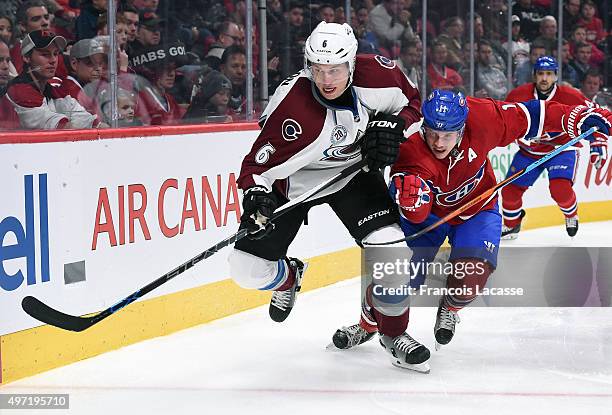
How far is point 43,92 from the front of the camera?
Result: 4316 millimetres

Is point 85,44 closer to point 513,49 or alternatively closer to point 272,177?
point 272,177

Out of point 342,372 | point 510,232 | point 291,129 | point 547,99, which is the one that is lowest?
point 510,232

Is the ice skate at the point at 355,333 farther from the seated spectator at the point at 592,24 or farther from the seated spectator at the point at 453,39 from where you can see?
the seated spectator at the point at 592,24

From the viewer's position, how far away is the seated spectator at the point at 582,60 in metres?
9.07

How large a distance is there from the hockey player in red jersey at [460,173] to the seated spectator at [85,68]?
4.46 feet

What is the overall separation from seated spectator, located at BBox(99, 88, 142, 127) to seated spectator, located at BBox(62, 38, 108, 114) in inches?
2.3

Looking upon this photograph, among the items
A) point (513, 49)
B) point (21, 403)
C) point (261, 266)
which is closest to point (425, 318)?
point (261, 266)

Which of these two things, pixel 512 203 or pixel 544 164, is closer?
pixel 544 164

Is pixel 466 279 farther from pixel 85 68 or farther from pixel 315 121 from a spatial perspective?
pixel 85 68

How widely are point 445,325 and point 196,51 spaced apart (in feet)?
6.49

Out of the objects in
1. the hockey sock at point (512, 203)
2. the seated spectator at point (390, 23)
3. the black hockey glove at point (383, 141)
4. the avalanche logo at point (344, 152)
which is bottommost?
the hockey sock at point (512, 203)

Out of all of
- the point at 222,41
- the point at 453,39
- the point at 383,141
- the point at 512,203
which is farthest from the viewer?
the point at 453,39

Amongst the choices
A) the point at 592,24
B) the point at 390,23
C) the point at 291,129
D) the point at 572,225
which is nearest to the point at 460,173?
the point at 291,129

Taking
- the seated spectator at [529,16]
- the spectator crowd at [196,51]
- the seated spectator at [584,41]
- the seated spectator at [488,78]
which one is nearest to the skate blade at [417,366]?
the spectator crowd at [196,51]
